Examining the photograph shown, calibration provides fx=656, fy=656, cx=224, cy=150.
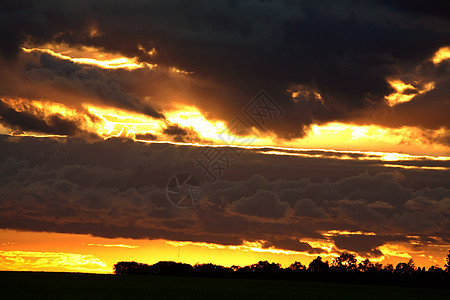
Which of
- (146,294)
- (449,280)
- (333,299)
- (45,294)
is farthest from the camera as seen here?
(449,280)

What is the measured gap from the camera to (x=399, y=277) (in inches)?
7411

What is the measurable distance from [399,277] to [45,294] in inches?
5078

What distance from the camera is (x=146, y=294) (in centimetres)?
9256

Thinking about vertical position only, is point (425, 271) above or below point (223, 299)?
above

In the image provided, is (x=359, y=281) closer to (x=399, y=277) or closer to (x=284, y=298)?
(x=399, y=277)

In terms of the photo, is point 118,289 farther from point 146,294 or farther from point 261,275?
point 261,275

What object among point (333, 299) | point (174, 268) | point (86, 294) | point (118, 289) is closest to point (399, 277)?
point (174, 268)

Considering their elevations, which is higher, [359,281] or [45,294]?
[359,281]

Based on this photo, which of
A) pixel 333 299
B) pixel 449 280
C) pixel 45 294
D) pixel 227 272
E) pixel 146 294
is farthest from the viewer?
pixel 227 272

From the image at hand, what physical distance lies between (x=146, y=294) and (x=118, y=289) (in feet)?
32.5

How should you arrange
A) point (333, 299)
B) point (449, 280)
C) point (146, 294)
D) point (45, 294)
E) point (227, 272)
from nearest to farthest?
point (45, 294)
point (146, 294)
point (333, 299)
point (449, 280)
point (227, 272)

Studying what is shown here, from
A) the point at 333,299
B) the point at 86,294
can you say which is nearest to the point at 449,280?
the point at 333,299

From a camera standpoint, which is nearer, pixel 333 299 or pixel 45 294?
pixel 45 294

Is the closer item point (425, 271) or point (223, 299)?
point (223, 299)
